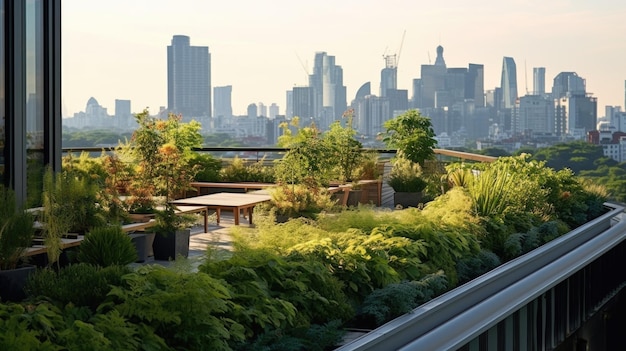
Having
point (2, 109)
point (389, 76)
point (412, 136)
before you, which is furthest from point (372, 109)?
point (2, 109)

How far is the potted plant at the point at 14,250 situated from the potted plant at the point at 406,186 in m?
→ 8.58

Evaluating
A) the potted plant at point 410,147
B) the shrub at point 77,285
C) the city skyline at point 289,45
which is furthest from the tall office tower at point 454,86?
the shrub at point 77,285

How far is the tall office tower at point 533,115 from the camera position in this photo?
106 ft

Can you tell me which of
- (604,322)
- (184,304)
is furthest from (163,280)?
(604,322)

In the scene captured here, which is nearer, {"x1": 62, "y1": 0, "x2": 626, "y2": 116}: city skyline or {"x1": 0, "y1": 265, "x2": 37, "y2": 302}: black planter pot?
{"x1": 0, "y1": 265, "x2": 37, "y2": 302}: black planter pot

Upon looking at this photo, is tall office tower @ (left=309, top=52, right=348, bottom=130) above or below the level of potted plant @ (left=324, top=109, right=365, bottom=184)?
above

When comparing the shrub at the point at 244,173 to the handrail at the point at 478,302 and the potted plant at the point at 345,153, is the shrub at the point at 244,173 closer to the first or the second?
the potted plant at the point at 345,153

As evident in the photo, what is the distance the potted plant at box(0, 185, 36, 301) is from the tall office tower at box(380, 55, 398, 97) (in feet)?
112

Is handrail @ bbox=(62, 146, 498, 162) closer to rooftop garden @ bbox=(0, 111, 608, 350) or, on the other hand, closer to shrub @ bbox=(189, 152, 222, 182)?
shrub @ bbox=(189, 152, 222, 182)

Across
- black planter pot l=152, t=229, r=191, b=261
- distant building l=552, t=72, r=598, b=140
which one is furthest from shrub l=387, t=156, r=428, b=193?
distant building l=552, t=72, r=598, b=140

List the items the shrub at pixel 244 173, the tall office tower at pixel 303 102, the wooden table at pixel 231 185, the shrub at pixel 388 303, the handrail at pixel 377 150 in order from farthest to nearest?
the tall office tower at pixel 303 102
the shrub at pixel 244 173
the handrail at pixel 377 150
the wooden table at pixel 231 185
the shrub at pixel 388 303

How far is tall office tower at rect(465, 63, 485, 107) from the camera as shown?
1522 inches

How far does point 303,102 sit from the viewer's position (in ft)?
135

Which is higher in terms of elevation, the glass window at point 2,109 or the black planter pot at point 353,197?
the glass window at point 2,109
